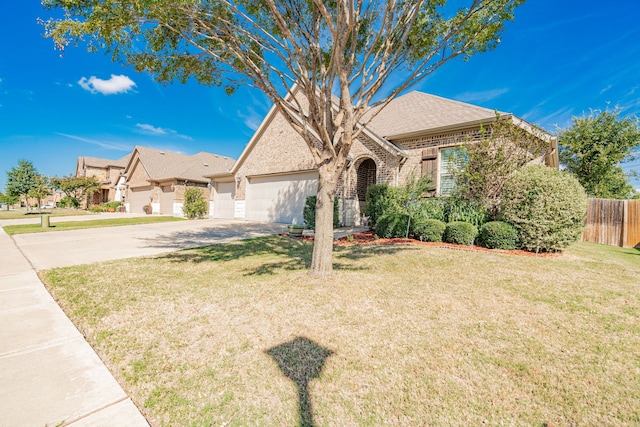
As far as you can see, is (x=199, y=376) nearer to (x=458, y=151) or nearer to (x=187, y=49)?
(x=187, y=49)

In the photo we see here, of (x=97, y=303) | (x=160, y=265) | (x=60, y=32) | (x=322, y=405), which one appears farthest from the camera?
(x=160, y=265)

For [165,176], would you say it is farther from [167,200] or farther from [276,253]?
[276,253]

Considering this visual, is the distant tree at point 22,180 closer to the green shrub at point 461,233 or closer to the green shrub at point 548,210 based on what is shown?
the green shrub at point 461,233

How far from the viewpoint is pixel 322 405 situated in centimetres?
205

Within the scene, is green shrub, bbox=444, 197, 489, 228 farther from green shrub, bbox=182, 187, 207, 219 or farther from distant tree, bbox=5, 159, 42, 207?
distant tree, bbox=5, 159, 42, 207

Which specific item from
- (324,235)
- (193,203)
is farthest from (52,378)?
(193,203)

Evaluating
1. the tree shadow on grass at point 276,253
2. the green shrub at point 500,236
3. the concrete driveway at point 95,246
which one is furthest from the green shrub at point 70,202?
the green shrub at point 500,236

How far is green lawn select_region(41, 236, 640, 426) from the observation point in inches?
79.7

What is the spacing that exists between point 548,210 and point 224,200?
58.5 feet

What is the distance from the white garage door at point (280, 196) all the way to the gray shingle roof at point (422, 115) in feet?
13.8

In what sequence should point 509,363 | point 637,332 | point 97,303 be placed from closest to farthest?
point 509,363 < point 637,332 < point 97,303

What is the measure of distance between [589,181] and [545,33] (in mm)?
12538

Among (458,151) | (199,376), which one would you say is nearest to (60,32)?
(199,376)

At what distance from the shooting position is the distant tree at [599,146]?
53.9 feet
